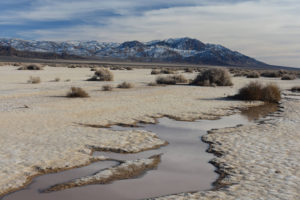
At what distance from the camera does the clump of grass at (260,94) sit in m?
18.9

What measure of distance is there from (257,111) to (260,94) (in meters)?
4.23

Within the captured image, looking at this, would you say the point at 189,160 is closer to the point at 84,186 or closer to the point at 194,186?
the point at 194,186

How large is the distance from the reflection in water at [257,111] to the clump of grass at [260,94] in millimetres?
1623

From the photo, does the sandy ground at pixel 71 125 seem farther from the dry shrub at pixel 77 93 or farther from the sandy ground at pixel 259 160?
the dry shrub at pixel 77 93

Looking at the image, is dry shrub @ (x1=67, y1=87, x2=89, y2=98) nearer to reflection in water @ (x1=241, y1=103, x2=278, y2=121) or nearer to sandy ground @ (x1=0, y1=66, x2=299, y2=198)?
sandy ground @ (x1=0, y1=66, x2=299, y2=198)

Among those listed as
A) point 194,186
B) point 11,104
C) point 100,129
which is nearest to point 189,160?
point 194,186

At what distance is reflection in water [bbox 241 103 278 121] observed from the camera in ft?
45.5

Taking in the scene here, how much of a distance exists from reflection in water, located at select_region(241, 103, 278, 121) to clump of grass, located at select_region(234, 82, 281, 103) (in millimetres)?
1623

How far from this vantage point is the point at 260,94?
19.2m

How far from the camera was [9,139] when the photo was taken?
29.9 feet

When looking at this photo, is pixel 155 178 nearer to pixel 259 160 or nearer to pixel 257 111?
pixel 259 160

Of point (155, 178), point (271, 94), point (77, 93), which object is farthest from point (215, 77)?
point (155, 178)

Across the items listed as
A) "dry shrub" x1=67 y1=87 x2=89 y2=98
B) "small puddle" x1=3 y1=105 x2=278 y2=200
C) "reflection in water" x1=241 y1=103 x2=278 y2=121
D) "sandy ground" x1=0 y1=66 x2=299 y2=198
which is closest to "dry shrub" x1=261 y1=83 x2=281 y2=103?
"reflection in water" x1=241 y1=103 x2=278 y2=121

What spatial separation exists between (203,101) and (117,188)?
12379mm
